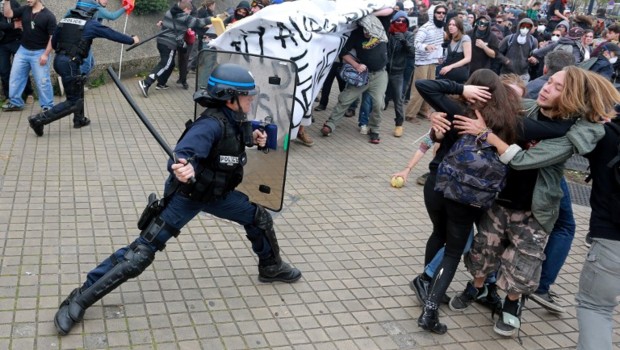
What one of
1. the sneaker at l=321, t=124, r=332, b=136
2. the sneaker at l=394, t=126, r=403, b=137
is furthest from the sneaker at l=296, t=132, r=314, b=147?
the sneaker at l=394, t=126, r=403, b=137

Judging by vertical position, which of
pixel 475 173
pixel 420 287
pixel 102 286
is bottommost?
pixel 420 287

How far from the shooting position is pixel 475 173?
3.71 m

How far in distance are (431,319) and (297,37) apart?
443 cm

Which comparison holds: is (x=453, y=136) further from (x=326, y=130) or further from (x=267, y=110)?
(x=326, y=130)

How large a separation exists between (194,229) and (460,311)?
238 centimetres

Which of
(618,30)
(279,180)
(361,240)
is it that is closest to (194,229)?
(279,180)

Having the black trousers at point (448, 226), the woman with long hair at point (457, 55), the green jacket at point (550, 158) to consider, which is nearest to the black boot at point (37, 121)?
the black trousers at point (448, 226)

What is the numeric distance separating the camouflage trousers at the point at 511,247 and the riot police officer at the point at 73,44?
5.34 metres

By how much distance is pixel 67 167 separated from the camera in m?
6.64

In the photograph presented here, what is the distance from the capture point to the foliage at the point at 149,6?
12.1 meters

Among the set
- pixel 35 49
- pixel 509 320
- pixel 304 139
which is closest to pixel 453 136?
pixel 509 320

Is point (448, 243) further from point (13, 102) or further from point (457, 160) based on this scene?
point (13, 102)

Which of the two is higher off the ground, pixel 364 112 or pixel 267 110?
pixel 267 110

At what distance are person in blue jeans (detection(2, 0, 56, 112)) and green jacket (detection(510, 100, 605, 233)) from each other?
6529mm
